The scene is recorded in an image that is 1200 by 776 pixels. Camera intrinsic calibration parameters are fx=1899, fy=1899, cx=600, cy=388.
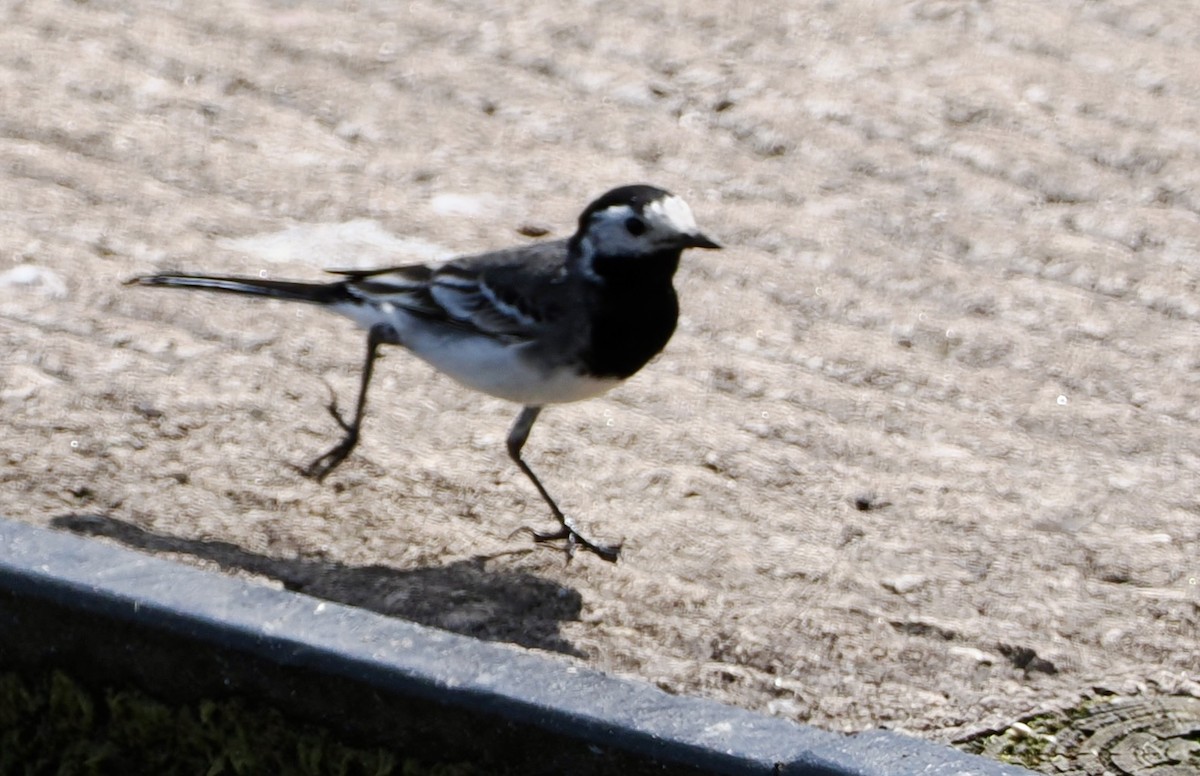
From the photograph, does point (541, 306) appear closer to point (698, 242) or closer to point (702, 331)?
point (698, 242)

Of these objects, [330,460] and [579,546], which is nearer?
[579,546]

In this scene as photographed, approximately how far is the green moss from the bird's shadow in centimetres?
56

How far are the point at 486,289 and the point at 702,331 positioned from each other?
1.46 metres

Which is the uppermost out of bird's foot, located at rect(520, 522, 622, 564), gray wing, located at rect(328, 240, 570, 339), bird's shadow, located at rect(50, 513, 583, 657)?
gray wing, located at rect(328, 240, 570, 339)

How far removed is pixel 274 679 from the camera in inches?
169

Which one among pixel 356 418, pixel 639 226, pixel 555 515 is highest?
pixel 639 226

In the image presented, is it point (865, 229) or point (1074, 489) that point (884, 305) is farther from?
point (1074, 489)

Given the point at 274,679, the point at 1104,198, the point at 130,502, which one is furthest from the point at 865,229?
the point at 274,679

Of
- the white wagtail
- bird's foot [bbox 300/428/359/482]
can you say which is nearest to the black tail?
the white wagtail

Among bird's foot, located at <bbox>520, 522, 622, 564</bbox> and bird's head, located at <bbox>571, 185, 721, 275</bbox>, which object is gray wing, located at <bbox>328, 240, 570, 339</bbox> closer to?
bird's head, located at <bbox>571, 185, 721, 275</bbox>

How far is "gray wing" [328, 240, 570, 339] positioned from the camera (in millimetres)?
5066

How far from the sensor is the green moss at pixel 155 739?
4.33 meters

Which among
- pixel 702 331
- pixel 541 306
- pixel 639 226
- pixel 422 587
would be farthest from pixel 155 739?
pixel 702 331

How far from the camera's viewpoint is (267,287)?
17.5 feet
